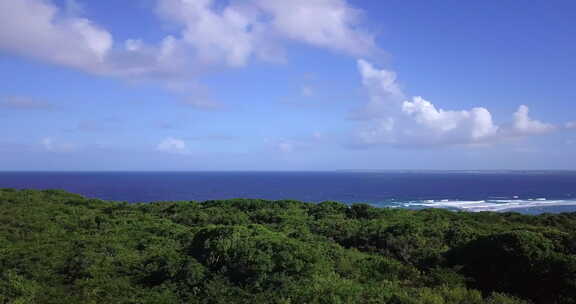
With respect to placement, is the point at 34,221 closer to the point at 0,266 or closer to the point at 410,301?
the point at 0,266

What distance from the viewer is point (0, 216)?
22188mm

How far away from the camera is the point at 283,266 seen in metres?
12.0

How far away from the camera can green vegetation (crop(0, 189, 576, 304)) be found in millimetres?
10766

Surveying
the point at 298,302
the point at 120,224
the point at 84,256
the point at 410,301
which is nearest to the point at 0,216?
the point at 120,224

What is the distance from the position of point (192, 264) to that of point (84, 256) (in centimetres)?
487

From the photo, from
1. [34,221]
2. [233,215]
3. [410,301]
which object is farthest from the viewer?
[233,215]

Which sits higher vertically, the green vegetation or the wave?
the green vegetation

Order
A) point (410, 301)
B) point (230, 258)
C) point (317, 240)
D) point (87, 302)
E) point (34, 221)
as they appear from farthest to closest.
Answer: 1. point (34, 221)
2. point (317, 240)
3. point (230, 258)
4. point (87, 302)
5. point (410, 301)

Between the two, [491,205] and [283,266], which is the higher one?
[283,266]

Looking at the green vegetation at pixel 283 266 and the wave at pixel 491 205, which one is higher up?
the green vegetation at pixel 283 266

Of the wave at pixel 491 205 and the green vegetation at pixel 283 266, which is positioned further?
the wave at pixel 491 205

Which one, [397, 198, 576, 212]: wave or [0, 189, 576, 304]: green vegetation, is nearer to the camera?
[0, 189, 576, 304]: green vegetation

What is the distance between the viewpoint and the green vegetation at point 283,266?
424 inches

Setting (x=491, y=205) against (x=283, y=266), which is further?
(x=491, y=205)
